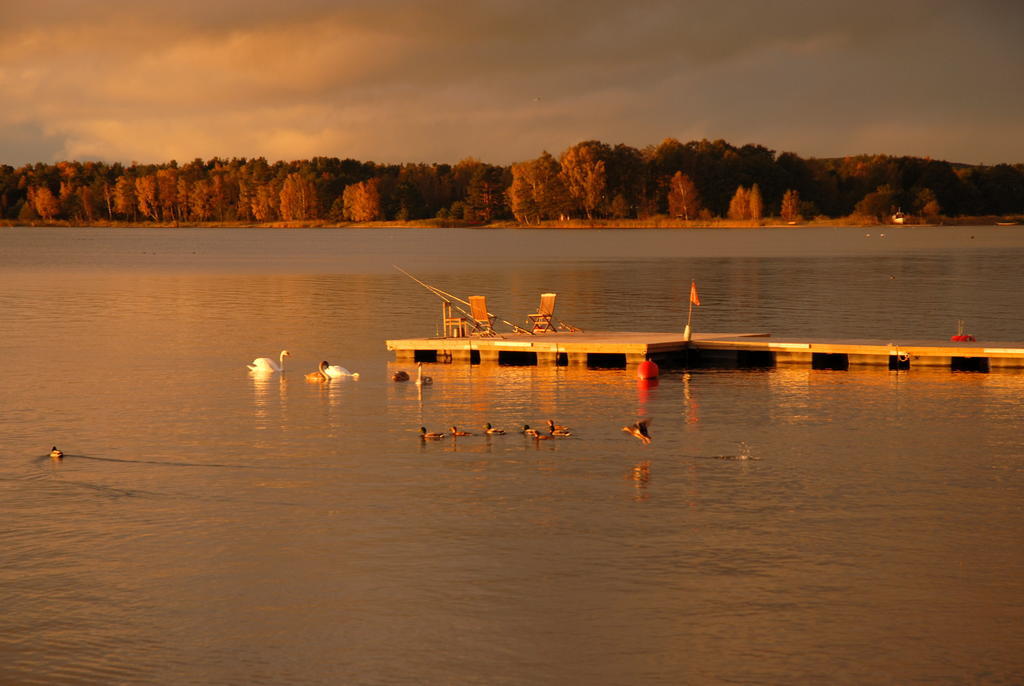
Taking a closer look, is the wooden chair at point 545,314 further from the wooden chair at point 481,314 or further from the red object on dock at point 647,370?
the red object on dock at point 647,370

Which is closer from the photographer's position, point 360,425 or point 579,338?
point 360,425

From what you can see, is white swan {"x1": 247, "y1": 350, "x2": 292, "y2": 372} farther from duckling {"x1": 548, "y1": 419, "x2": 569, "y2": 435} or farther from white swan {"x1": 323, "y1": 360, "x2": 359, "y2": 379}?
duckling {"x1": 548, "y1": 419, "x2": 569, "y2": 435}

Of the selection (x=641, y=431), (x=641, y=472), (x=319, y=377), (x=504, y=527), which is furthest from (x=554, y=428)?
(x=319, y=377)

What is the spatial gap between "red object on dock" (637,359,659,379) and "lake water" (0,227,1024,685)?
62 centimetres

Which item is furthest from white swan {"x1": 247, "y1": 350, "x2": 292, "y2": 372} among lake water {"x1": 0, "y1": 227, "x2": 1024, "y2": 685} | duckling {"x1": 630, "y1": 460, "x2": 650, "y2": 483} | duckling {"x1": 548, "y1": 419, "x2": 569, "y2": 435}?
duckling {"x1": 630, "y1": 460, "x2": 650, "y2": 483}

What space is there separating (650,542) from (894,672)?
557cm

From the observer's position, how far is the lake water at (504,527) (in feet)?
49.3

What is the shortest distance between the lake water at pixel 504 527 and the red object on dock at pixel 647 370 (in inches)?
24.5

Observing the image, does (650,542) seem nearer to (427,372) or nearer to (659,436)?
(659,436)

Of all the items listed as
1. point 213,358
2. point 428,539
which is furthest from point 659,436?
point 213,358

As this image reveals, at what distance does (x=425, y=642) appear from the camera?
15.4 meters

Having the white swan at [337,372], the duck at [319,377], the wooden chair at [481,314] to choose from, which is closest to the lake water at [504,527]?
the duck at [319,377]

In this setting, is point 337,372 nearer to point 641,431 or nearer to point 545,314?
point 545,314

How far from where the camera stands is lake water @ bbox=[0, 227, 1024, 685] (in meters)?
15.0
